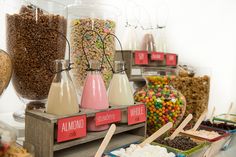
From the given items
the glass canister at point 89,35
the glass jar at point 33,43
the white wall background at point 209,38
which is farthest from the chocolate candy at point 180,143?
the white wall background at point 209,38

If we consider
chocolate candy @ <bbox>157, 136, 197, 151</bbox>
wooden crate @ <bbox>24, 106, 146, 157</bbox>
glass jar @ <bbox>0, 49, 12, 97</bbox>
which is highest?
glass jar @ <bbox>0, 49, 12, 97</bbox>

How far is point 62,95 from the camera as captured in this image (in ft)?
2.17

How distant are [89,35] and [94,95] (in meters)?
0.25

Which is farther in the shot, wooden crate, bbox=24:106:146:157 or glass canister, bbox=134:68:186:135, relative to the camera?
glass canister, bbox=134:68:186:135

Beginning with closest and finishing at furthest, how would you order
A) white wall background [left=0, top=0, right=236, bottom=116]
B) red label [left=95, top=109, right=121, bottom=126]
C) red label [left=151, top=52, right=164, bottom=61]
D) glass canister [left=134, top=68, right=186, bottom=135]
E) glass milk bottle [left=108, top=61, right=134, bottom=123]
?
1. red label [left=95, top=109, right=121, bottom=126]
2. glass milk bottle [left=108, top=61, right=134, bottom=123]
3. glass canister [left=134, top=68, right=186, bottom=135]
4. red label [left=151, top=52, right=164, bottom=61]
5. white wall background [left=0, top=0, right=236, bottom=116]

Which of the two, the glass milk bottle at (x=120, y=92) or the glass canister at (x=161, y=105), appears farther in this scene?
the glass canister at (x=161, y=105)

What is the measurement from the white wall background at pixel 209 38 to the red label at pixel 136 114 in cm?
101

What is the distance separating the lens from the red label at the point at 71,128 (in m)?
0.62

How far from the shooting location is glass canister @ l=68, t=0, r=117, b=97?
2.97ft

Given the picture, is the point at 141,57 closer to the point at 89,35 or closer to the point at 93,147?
the point at 89,35

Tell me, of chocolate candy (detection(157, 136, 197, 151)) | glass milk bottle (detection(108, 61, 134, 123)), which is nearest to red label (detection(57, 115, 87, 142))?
glass milk bottle (detection(108, 61, 134, 123))

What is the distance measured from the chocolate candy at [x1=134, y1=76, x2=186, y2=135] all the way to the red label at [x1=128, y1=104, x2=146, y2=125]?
0.13 metres

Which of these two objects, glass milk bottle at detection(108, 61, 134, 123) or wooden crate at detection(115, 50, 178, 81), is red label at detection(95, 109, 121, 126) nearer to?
glass milk bottle at detection(108, 61, 134, 123)

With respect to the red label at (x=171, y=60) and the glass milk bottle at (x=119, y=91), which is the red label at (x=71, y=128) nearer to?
the glass milk bottle at (x=119, y=91)
